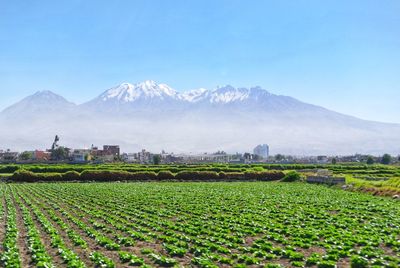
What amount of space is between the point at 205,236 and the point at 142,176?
196 ft

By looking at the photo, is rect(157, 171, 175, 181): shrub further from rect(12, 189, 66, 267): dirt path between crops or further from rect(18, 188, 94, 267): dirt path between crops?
rect(18, 188, 94, 267): dirt path between crops

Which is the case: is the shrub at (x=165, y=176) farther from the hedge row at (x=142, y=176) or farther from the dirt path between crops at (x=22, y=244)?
the dirt path between crops at (x=22, y=244)

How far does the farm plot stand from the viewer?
581 inches

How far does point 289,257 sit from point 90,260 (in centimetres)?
708

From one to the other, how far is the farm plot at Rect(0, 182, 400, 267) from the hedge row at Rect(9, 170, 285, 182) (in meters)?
44.5

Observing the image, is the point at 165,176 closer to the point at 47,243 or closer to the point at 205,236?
the point at 205,236

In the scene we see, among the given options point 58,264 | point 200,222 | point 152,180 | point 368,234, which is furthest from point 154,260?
point 152,180

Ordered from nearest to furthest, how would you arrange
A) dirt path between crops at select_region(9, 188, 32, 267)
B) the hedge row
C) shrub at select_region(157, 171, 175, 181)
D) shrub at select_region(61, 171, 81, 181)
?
dirt path between crops at select_region(9, 188, 32, 267)
the hedge row
shrub at select_region(61, 171, 81, 181)
shrub at select_region(157, 171, 175, 181)

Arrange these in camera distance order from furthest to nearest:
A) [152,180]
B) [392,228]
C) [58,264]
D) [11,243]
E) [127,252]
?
[152,180] → [392,228] → [11,243] → [127,252] → [58,264]

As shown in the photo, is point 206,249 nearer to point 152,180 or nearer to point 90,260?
point 90,260

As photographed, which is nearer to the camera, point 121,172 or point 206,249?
point 206,249

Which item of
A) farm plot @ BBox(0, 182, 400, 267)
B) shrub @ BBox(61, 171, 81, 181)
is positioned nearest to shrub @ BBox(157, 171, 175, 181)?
shrub @ BBox(61, 171, 81, 181)

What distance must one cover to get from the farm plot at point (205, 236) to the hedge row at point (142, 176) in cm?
4451

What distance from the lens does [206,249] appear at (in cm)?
1623
